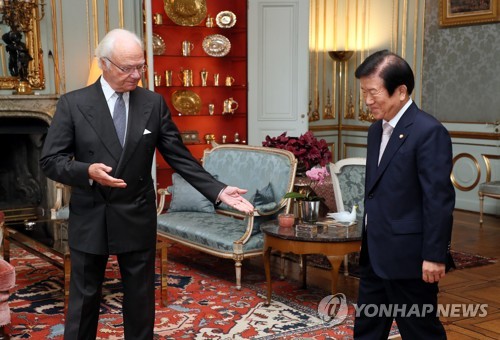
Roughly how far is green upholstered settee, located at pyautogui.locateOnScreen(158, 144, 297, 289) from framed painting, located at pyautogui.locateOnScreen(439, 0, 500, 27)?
11.8 feet

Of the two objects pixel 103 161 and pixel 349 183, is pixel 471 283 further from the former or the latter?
pixel 103 161

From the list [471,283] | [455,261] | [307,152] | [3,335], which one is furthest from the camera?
[455,261]

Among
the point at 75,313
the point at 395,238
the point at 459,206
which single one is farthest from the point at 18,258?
the point at 459,206

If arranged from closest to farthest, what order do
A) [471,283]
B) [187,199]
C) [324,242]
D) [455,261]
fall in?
[324,242] → [471,283] → [455,261] → [187,199]

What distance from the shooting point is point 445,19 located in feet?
25.2

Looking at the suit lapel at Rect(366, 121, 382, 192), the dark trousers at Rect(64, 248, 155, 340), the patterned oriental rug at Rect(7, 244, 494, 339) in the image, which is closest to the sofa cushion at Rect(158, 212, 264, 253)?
the patterned oriental rug at Rect(7, 244, 494, 339)

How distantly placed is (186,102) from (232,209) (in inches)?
111

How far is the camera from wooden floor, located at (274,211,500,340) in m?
3.71

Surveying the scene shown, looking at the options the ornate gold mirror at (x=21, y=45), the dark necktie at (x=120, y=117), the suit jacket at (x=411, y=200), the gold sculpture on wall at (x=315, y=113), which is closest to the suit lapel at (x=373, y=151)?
the suit jacket at (x=411, y=200)

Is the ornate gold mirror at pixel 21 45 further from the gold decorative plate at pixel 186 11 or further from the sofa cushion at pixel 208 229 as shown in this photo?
the sofa cushion at pixel 208 229

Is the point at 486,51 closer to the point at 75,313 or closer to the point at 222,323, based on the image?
the point at 222,323

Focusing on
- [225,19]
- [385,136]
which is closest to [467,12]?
[225,19]

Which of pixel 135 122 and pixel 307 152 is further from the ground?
pixel 135 122

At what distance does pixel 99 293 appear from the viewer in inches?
101
